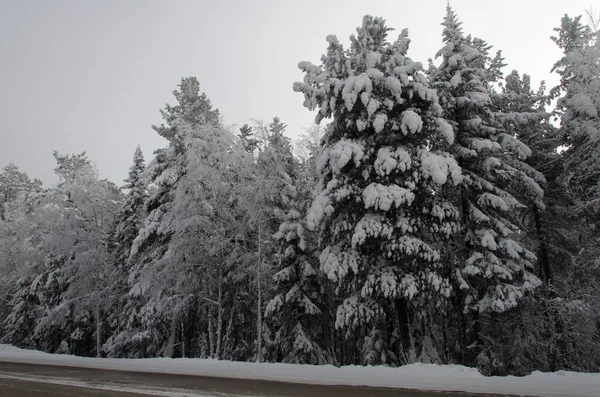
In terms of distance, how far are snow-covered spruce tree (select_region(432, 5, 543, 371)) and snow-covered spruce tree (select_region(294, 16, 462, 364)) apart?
1.57m

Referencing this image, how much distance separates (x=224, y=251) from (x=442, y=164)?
11.6 m

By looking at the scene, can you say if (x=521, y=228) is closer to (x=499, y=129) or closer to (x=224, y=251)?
(x=499, y=129)

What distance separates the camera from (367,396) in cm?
655

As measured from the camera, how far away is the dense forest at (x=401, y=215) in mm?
13562

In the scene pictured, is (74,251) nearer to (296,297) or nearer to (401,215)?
(296,297)

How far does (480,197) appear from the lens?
51.8ft

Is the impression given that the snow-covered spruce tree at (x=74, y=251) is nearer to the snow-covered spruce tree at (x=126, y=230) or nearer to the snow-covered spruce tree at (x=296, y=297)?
the snow-covered spruce tree at (x=126, y=230)

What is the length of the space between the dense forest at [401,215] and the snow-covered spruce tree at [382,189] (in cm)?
7

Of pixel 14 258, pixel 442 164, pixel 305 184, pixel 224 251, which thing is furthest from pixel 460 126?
pixel 14 258

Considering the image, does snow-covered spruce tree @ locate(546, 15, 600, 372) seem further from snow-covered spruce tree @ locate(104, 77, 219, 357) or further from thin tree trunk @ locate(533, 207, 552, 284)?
snow-covered spruce tree @ locate(104, 77, 219, 357)

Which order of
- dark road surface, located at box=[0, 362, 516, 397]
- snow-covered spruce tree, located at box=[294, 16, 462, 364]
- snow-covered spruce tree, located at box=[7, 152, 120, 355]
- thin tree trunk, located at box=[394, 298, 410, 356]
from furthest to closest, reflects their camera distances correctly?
snow-covered spruce tree, located at box=[7, 152, 120, 355]
thin tree trunk, located at box=[394, 298, 410, 356]
snow-covered spruce tree, located at box=[294, 16, 462, 364]
dark road surface, located at box=[0, 362, 516, 397]

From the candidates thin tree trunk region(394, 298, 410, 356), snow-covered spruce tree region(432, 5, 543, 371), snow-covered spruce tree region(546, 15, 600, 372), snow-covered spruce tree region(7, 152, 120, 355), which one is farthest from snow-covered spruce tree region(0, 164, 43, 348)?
snow-covered spruce tree region(546, 15, 600, 372)

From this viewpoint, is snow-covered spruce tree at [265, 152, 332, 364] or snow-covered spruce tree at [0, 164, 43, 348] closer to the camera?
snow-covered spruce tree at [265, 152, 332, 364]

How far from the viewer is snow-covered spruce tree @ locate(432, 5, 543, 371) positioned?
14.5m
